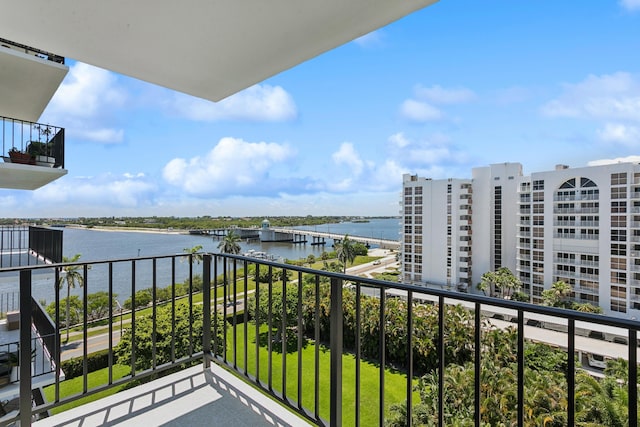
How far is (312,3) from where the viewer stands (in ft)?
4.61

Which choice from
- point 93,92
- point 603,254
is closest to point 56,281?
point 93,92

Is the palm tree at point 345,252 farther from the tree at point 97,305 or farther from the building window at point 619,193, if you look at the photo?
the building window at point 619,193

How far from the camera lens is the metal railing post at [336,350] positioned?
4.58ft

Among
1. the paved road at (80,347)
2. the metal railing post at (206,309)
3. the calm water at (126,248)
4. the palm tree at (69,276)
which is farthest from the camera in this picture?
the calm water at (126,248)

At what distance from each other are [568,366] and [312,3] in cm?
160

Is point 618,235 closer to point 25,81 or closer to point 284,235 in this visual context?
point 25,81

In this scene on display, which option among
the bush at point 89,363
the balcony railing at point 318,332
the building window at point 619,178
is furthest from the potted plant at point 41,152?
the building window at point 619,178

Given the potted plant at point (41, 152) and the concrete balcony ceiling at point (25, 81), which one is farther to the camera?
the potted plant at point (41, 152)

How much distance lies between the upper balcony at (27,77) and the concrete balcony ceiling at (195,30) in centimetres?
255

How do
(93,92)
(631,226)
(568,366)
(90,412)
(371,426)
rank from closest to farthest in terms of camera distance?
(568,366) < (90,412) < (93,92) < (371,426) < (631,226)

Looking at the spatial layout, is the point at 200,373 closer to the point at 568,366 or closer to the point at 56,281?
the point at 56,281

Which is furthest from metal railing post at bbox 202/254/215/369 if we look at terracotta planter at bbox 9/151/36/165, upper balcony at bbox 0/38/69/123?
terracotta planter at bbox 9/151/36/165

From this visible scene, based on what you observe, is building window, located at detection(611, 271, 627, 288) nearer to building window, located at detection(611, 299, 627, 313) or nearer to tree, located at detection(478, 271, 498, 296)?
building window, located at detection(611, 299, 627, 313)

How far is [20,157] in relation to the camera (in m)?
4.89
